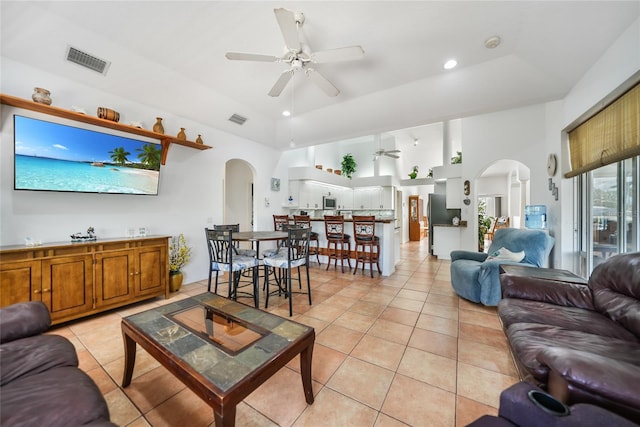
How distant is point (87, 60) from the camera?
2.67m

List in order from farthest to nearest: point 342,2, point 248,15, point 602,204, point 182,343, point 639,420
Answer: point 602,204 < point 248,15 < point 342,2 < point 182,343 < point 639,420

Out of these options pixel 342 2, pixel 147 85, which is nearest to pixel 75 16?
pixel 147 85

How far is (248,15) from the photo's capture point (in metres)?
2.37

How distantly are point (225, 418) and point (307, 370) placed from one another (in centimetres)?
62

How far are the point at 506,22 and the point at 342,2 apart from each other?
5.69 feet

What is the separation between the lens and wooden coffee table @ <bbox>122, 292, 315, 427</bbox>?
106 centimetres

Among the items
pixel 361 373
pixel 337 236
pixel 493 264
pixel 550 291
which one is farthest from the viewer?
pixel 337 236

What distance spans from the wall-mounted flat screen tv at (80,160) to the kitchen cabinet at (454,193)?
20.2ft

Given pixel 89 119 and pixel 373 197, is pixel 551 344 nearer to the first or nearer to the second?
pixel 89 119

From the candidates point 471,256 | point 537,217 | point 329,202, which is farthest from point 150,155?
point 537,217

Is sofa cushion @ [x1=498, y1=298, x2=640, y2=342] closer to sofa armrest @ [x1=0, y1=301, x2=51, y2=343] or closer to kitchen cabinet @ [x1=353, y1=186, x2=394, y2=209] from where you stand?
sofa armrest @ [x1=0, y1=301, x2=51, y2=343]

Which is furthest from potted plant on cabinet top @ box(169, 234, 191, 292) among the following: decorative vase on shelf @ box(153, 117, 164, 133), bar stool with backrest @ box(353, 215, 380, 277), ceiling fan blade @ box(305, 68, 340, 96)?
ceiling fan blade @ box(305, 68, 340, 96)

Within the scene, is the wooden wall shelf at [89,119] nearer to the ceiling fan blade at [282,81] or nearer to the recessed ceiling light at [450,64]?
the ceiling fan blade at [282,81]

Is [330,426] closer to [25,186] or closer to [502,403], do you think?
[502,403]
